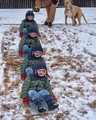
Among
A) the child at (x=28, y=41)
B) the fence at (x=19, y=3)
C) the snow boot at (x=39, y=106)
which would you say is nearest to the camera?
the snow boot at (x=39, y=106)

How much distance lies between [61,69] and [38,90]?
5.38 feet

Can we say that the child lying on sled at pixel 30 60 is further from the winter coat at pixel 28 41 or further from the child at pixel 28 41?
the winter coat at pixel 28 41

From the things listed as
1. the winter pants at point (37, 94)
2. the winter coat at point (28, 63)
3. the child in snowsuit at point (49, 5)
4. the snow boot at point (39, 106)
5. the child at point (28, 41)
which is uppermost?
the child in snowsuit at point (49, 5)

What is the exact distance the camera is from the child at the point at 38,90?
4.19 m

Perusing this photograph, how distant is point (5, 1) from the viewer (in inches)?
525

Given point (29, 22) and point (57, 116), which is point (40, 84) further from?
point (29, 22)

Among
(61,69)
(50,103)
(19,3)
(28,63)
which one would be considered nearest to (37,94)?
(50,103)

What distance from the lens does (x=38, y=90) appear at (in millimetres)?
4484

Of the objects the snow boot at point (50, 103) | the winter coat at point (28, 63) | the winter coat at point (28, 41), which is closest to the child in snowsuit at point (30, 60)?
the winter coat at point (28, 63)

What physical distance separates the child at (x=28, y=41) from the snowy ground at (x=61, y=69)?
0.28 meters

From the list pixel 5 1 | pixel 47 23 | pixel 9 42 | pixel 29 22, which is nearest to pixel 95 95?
pixel 9 42

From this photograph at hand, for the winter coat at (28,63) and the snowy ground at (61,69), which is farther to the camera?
the winter coat at (28,63)

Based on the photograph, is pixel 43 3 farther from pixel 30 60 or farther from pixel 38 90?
pixel 38 90

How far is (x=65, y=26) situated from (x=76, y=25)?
1.84 ft
